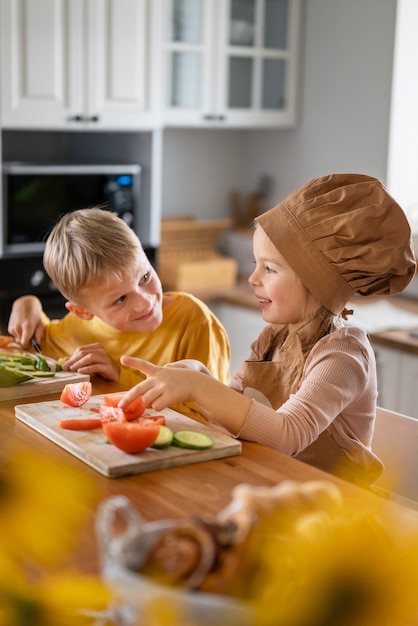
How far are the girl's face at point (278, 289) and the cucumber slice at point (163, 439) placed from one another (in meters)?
0.43

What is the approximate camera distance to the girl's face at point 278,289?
5.20 ft

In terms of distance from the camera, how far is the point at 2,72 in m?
3.19

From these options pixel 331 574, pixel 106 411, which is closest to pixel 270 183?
pixel 106 411

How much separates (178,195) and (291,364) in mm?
2836

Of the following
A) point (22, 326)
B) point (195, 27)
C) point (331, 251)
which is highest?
point (195, 27)

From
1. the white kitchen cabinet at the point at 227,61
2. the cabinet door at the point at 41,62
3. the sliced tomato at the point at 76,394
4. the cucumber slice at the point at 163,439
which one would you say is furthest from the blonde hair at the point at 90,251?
the white kitchen cabinet at the point at 227,61

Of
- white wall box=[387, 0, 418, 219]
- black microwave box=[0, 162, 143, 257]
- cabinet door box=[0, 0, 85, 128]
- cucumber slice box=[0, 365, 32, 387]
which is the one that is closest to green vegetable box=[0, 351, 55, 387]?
cucumber slice box=[0, 365, 32, 387]

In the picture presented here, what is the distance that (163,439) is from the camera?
3.99 ft

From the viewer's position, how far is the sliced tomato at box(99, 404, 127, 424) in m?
1.29

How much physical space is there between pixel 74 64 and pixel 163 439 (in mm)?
2503

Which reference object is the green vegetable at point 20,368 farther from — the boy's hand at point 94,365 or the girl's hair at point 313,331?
the girl's hair at point 313,331

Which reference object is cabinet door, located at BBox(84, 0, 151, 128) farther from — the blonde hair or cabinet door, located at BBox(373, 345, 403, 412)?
the blonde hair

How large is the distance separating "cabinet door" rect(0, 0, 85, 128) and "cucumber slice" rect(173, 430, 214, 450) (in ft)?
7.63

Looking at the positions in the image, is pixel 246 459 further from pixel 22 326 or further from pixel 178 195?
pixel 178 195
